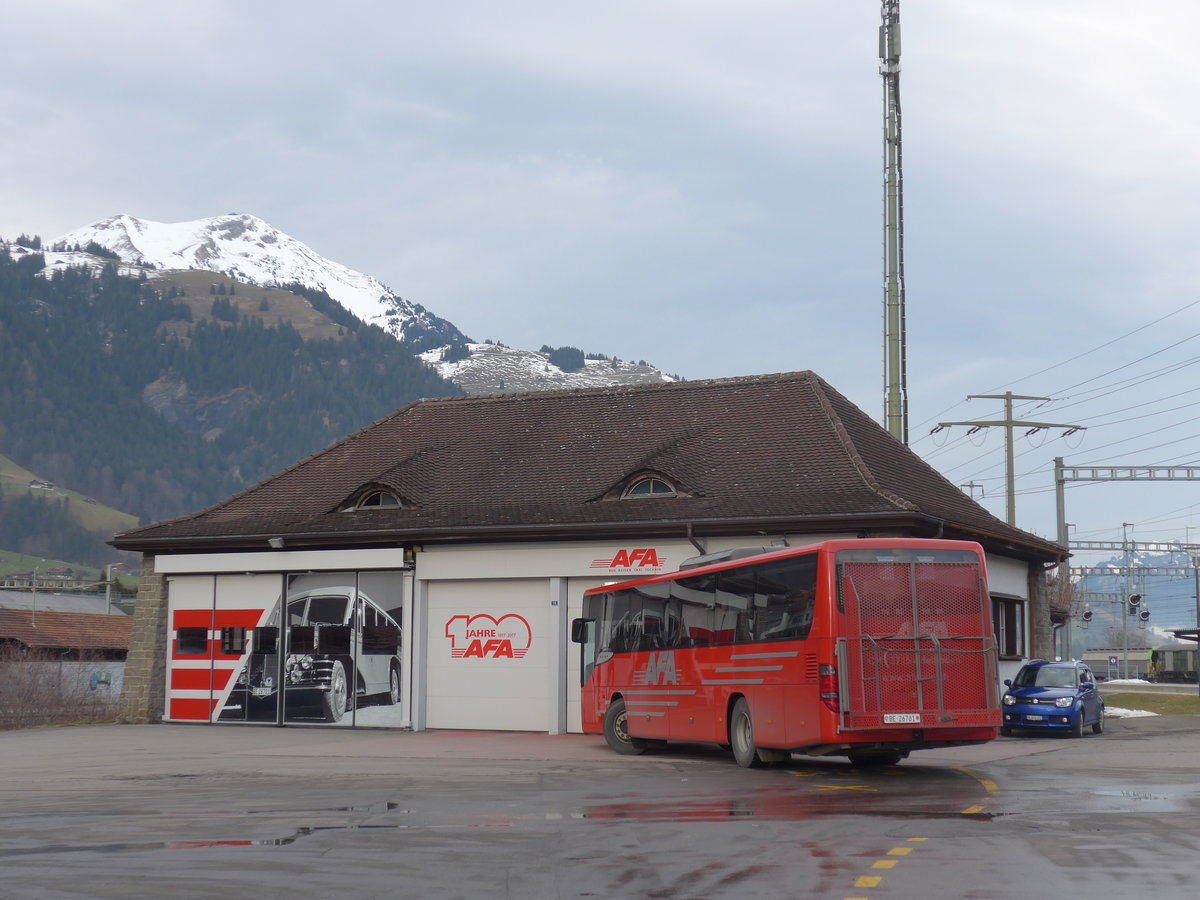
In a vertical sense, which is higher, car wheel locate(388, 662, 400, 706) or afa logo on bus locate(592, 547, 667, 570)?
afa logo on bus locate(592, 547, 667, 570)

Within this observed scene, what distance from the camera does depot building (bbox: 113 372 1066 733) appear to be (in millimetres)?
27500

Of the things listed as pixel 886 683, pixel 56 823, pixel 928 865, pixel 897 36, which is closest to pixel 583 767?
pixel 886 683

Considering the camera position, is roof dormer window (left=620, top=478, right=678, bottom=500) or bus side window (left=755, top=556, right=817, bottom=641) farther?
roof dormer window (left=620, top=478, right=678, bottom=500)

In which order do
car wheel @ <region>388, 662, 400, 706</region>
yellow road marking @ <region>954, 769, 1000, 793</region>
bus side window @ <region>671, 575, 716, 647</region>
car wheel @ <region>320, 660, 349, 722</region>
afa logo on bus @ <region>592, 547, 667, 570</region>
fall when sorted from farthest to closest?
car wheel @ <region>320, 660, 349, 722</region>
car wheel @ <region>388, 662, 400, 706</region>
afa logo on bus @ <region>592, 547, 667, 570</region>
bus side window @ <region>671, 575, 716, 647</region>
yellow road marking @ <region>954, 769, 1000, 793</region>

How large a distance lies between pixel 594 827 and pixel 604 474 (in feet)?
57.9

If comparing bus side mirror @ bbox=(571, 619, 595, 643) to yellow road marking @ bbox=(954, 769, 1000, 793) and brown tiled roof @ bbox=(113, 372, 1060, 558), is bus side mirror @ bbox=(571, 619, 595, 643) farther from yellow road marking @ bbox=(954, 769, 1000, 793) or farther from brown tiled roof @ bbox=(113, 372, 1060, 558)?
yellow road marking @ bbox=(954, 769, 1000, 793)

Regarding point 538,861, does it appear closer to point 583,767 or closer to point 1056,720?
point 583,767

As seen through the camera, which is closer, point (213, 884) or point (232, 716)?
point (213, 884)

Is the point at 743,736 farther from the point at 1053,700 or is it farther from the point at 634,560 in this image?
the point at 1053,700

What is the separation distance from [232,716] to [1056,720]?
1683cm

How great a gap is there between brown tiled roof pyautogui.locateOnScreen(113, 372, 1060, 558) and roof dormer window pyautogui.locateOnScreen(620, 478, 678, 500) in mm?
237

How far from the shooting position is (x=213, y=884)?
9180mm

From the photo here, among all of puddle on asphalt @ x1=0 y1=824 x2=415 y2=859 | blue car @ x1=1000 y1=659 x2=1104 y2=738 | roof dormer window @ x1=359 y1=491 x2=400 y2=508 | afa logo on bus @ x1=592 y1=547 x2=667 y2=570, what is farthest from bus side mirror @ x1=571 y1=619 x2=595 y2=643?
puddle on asphalt @ x1=0 y1=824 x2=415 y2=859

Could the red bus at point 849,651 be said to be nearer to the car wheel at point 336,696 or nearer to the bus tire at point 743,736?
the bus tire at point 743,736
